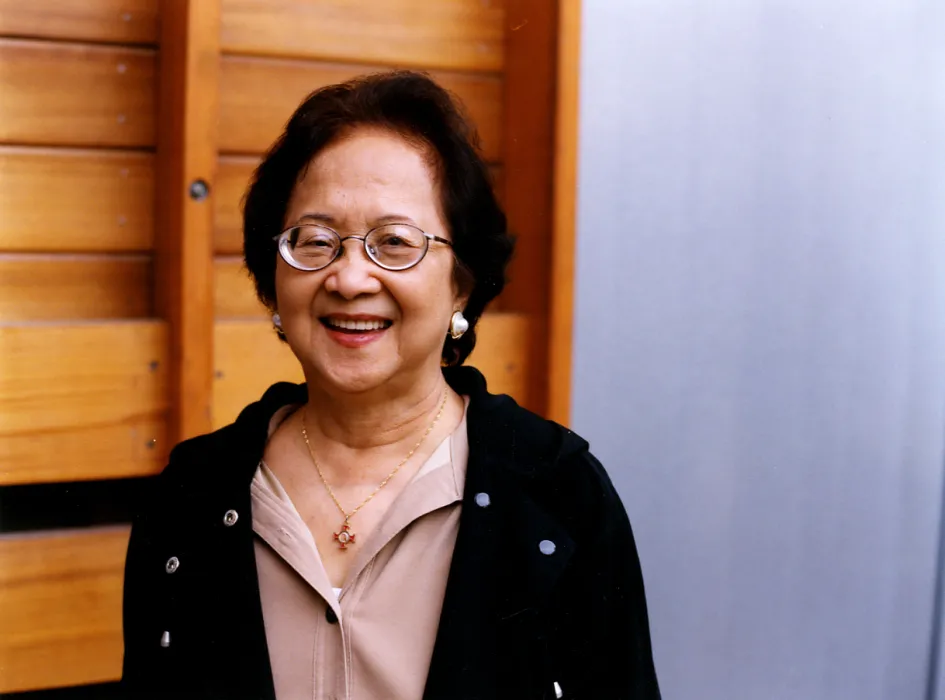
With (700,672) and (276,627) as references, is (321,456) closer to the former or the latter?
(276,627)

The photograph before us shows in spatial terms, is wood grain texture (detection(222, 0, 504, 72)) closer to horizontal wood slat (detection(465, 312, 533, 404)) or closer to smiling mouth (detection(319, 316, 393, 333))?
horizontal wood slat (detection(465, 312, 533, 404))

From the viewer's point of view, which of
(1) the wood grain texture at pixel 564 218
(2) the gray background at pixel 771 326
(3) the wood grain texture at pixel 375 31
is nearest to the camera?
(3) the wood grain texture at pixel 375 31

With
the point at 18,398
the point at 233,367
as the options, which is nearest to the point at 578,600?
the point at 233,367

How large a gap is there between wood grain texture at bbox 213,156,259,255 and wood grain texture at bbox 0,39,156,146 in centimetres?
17

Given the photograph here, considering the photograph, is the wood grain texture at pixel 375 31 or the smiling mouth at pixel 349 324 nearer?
the smiling mouth at pixel 349 324

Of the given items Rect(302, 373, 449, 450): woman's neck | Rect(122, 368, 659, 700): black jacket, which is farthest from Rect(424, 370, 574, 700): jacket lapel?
Rect(302, 373, 449, 450): woman's neck

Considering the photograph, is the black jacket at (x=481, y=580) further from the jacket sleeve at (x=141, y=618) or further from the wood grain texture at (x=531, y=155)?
the wood grain texture at (x=531, y=155)

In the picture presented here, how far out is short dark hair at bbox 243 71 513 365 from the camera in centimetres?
162

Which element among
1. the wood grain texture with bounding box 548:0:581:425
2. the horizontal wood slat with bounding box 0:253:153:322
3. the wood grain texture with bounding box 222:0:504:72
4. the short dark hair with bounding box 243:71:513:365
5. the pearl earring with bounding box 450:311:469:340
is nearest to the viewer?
the short dark hair with bounding box 243:71:513:365

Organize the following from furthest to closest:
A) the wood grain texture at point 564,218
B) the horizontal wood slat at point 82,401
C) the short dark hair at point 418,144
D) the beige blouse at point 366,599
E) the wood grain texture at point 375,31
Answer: the wood grain texture at point 564,218
the wood grain texture at point 375,31
the horizontal wood slat at point 82,401
the short dark hair at point 418,144
the beige blouse at point 366,599

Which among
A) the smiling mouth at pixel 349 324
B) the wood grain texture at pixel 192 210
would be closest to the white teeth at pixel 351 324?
the smiling mouth at pixel 349 324

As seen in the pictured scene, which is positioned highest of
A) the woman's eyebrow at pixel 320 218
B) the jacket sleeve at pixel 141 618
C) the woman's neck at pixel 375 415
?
the woman's eyebrow at pixel 320 218

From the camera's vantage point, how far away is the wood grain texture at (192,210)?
7.54 feet

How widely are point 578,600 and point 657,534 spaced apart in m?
1.22
